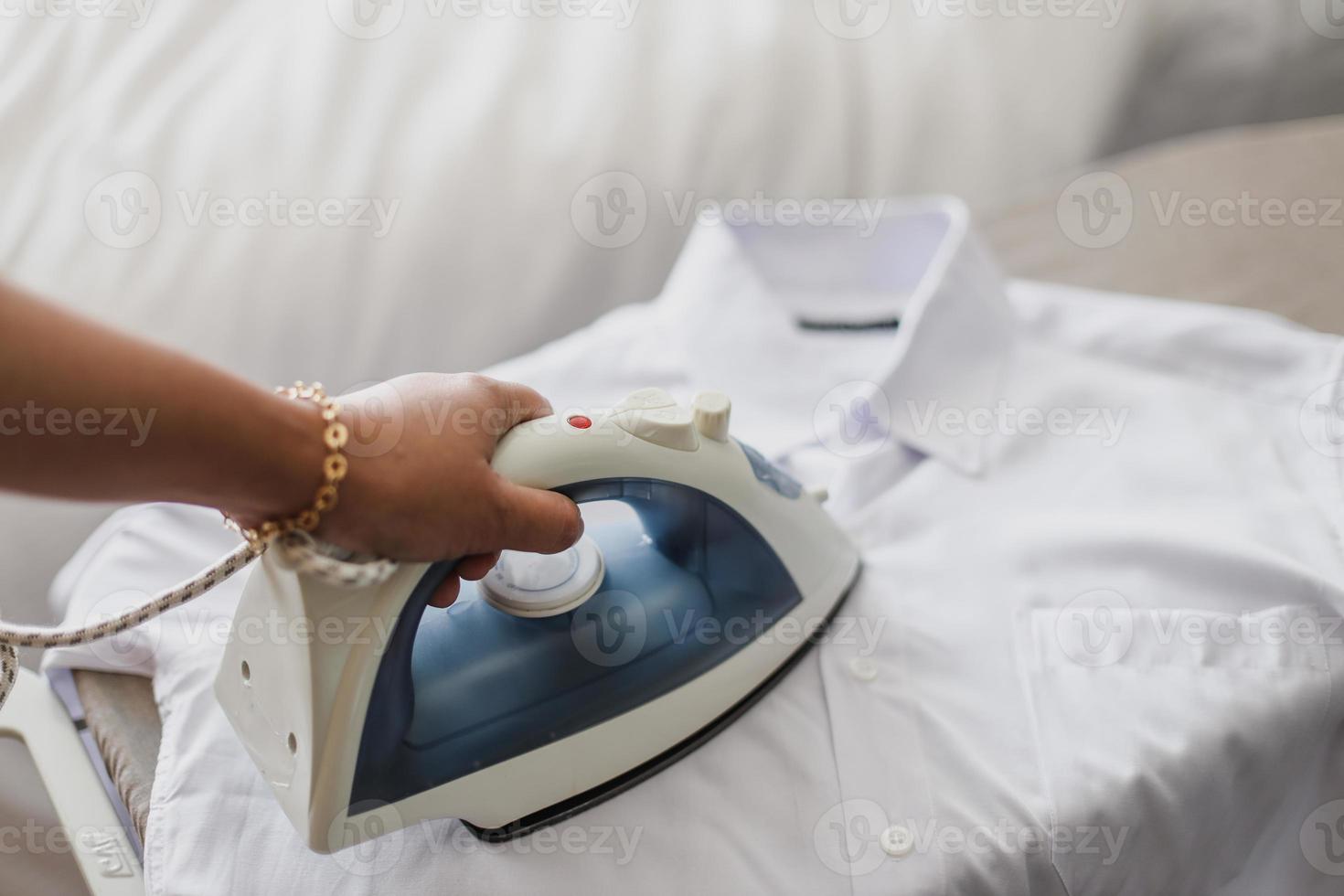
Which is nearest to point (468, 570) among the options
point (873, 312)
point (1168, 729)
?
point (1168, 729)

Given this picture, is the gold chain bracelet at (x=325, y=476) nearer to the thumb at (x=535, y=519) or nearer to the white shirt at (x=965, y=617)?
the thumb at (x=535, y=519)

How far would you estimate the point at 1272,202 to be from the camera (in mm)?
1072

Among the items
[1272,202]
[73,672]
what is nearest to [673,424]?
[73,672]

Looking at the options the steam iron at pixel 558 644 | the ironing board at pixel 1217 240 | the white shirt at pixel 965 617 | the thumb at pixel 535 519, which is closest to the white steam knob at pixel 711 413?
the steam iron at pixel 558 644

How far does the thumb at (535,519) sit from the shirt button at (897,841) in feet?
0.95

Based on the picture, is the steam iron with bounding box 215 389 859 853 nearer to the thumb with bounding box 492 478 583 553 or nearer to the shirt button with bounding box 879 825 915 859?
the thumb with bounding box 492 478 583 553

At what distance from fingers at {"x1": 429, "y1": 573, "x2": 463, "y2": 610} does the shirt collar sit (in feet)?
1.39

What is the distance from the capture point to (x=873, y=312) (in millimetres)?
1042

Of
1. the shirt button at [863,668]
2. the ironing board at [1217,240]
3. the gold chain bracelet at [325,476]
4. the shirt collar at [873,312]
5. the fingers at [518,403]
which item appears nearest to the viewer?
the gold chain bracelet at [325,476]

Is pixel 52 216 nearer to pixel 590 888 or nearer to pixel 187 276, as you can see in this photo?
pixel 187 276

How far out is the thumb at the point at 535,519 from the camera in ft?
1.80

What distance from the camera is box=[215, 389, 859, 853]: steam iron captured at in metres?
0.55

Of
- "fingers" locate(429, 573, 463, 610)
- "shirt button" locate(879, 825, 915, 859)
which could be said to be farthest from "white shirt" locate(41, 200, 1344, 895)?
"fingers" locate(429, 573, 463, 610)

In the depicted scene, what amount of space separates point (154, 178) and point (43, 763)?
29.0 inches
